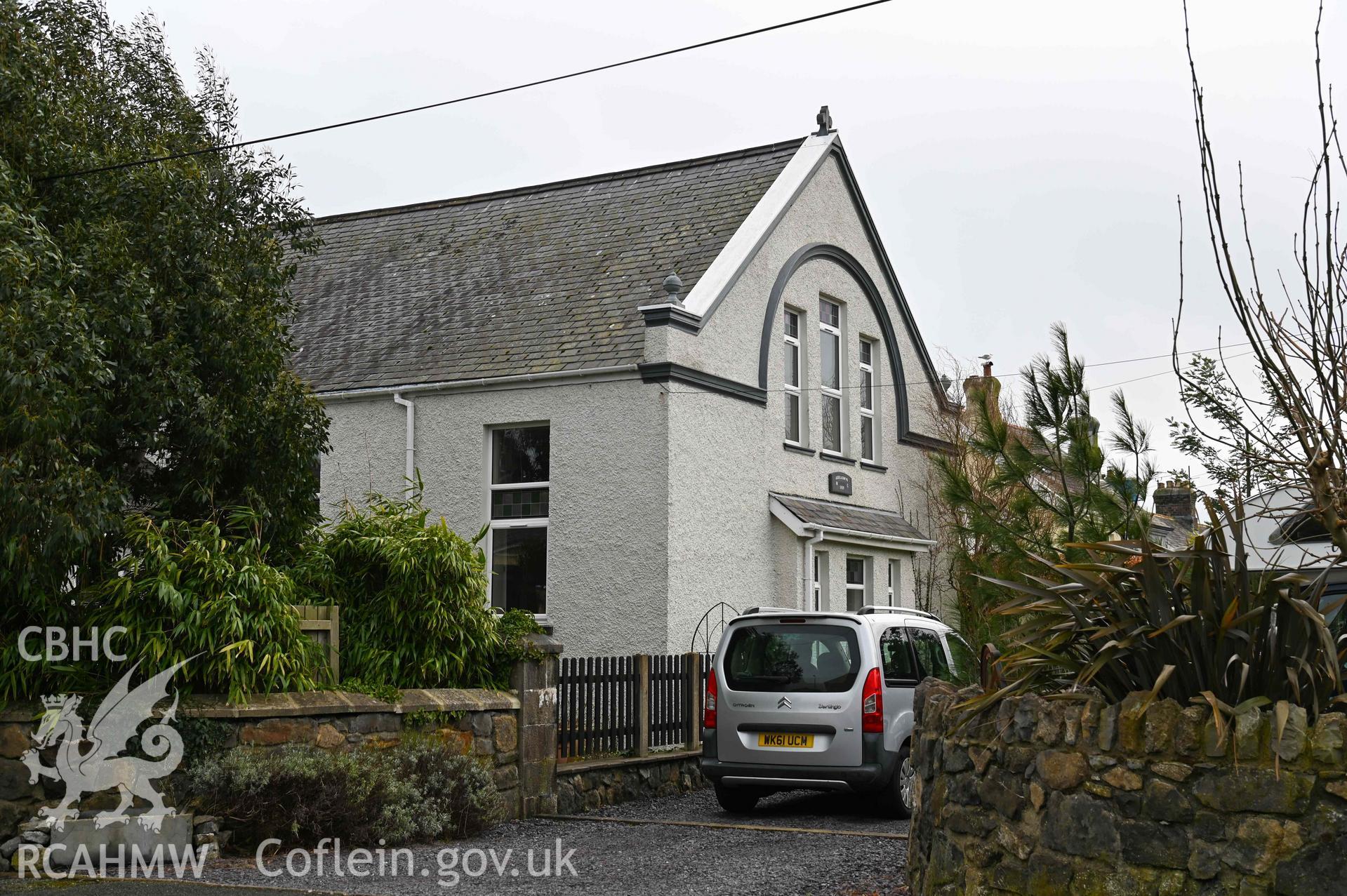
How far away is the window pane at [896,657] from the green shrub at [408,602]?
3486 millimetres

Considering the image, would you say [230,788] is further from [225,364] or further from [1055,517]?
[1055,517]

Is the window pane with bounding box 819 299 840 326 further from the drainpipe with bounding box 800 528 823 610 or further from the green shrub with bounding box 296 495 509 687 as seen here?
the green shrub with bounding box 296 495 509 687

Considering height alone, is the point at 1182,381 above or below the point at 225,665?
above

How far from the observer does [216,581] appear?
34.0 ft

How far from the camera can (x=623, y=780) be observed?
1382 cm

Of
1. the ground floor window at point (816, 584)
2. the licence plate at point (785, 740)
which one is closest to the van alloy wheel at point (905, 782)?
the licence plate at point (785, 740)

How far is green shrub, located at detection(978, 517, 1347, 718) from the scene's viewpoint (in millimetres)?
6324

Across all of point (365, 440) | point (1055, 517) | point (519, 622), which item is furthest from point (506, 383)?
point (1055, 517)

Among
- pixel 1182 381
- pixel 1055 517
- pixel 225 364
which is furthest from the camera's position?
pixel 225 364

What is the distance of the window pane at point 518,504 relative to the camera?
59.4 ft

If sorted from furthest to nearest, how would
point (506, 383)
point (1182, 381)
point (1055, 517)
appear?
point (506, 383) < point (1055, 517) < point (1182, 381)

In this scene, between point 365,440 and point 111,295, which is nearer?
point 111,295

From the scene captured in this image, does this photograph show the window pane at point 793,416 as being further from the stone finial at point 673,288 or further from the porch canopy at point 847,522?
the stone finial at point 673,288

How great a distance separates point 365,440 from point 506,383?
249cm
